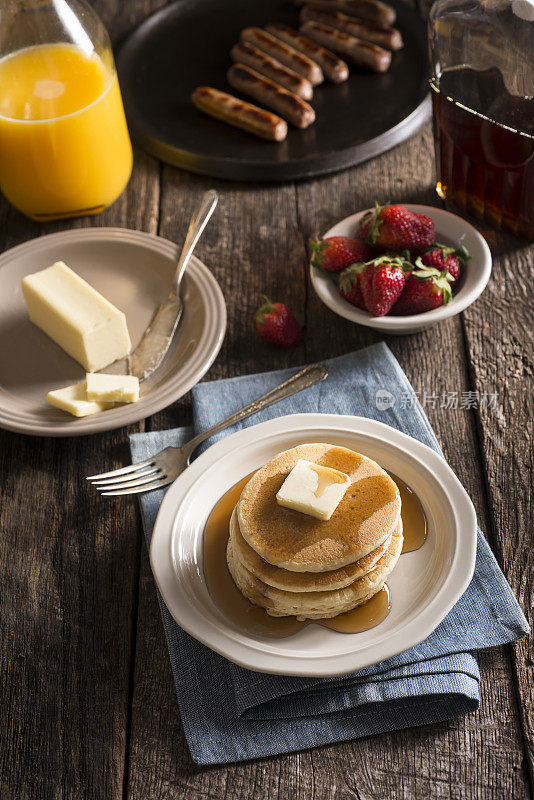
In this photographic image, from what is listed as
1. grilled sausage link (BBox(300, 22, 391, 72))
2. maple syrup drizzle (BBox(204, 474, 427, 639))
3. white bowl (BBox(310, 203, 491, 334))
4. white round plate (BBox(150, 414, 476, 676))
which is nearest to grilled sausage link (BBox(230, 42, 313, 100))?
grilled sausage link (BBox(300, 22, 391, 72))

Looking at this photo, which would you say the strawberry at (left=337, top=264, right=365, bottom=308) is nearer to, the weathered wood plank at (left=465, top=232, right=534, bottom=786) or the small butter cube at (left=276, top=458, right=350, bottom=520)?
the weathered wood plank at (left=465, top=232, right=534, bottom=786)

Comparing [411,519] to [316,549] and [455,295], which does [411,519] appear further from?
[455,295]

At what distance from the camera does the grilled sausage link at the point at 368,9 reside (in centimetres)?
241

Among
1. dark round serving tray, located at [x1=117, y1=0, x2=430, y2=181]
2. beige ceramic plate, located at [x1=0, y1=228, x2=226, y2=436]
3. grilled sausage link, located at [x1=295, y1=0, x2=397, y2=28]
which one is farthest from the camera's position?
grilled sausage link, located at [x1=295, y1=0, x2=397, y2=28]

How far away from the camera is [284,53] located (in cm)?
233

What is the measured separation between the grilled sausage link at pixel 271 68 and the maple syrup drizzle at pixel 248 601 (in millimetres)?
1289

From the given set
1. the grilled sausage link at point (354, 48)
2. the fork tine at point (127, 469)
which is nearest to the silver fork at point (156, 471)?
the fork tine at point (127, 469)

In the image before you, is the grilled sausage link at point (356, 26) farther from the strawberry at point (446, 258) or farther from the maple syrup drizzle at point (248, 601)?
the maple syrup drizzle at point (248, 601)

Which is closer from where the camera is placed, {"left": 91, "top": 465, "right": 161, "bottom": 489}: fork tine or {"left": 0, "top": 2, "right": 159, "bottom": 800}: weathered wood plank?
{"left": 0, "top": 2, "right": 159, "bottom": 800}: weathered wood plank

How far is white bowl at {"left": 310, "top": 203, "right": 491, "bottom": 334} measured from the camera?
5.38 ft

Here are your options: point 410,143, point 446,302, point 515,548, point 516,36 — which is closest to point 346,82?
point 410,143

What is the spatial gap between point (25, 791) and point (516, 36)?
1.62 m

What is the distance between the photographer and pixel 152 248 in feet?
6.24

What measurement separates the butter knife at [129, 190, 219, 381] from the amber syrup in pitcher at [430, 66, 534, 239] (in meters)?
0.57
